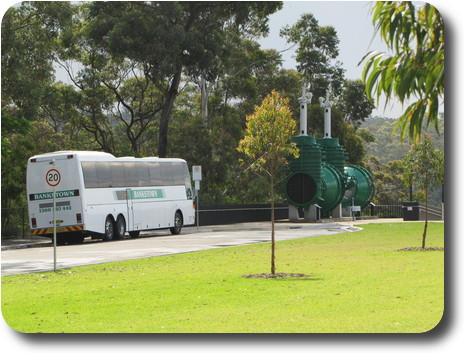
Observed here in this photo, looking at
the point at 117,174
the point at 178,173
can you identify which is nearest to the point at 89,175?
the point at 117,174

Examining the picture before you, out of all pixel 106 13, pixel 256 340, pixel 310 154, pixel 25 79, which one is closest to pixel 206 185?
pixel 310 154

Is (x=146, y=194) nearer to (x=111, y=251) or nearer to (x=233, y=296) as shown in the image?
(x=111, y=251)

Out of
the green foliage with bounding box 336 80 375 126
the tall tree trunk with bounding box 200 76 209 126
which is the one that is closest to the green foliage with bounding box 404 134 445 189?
the green foliage with bounding box 336 80 375 126

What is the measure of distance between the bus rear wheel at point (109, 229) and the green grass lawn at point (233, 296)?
1120 centimetres

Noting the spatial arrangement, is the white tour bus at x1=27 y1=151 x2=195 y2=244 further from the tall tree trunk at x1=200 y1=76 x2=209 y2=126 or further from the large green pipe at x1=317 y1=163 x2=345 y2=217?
the tall tree trunk at x1=200 y1=76 x2=209 y2=126

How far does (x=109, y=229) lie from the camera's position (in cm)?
3534

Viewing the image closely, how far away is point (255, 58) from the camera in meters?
57.3

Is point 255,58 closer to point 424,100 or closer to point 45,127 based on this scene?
point 45,127

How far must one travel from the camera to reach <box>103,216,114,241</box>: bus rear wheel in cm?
3500

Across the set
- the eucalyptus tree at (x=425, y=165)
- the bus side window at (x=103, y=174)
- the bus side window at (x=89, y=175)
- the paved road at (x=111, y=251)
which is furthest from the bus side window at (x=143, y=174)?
the eucalyptus tree at (x=425, y=165)

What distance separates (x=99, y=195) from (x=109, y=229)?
4.99ft

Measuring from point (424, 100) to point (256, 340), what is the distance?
3.61m

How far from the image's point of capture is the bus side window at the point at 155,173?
3891cm

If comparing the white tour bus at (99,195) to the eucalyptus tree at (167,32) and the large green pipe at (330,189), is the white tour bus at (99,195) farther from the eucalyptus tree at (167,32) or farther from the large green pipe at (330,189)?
the large green pipe at (330,189)
